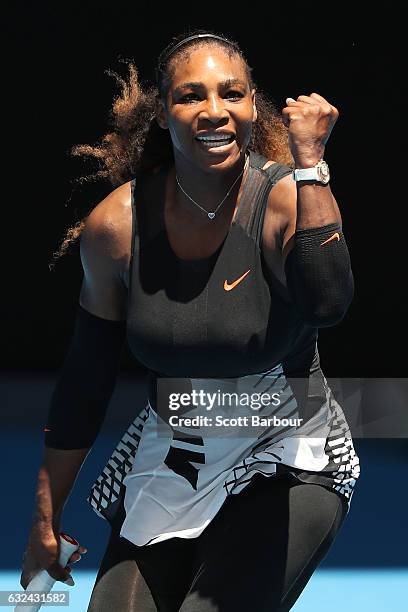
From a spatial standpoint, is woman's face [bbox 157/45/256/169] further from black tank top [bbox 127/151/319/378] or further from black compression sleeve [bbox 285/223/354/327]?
black compression sleeve [bbox 285/223/354/327]

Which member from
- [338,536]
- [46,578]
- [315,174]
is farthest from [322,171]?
[338,536]

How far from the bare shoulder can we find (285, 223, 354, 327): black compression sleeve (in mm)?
409

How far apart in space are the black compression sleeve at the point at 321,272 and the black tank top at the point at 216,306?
0.45 feet

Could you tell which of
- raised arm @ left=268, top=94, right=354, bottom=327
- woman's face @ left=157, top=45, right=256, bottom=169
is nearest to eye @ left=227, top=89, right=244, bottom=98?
woman's face @ left=157, top=45, right=256, bottom=169

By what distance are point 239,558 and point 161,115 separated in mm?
953

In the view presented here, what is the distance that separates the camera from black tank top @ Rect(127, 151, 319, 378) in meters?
2.54

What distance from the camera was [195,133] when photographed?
99.7 inches

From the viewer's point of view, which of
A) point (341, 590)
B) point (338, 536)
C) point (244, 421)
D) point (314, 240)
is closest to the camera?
point (314, 240)

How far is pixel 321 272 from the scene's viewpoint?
2379mm

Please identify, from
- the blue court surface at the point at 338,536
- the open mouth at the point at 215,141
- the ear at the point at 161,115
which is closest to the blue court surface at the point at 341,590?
the blue court surface at the point at 338,536

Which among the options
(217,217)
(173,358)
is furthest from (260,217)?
(173,358)

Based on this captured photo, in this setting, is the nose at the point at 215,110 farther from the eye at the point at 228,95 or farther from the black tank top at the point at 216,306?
the black tank top at the point at 216,306

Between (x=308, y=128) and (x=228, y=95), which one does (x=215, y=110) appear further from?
(x=308, y=128)

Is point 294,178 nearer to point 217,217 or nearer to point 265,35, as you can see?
point 217,217
